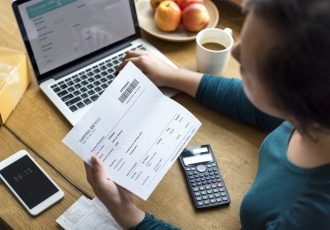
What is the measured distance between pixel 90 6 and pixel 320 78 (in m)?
0.65

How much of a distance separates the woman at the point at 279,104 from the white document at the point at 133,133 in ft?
0.10

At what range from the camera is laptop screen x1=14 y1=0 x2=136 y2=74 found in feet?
3.22

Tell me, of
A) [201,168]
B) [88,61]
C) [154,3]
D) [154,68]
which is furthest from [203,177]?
[154,3]

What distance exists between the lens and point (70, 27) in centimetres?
104

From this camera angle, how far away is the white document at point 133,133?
83 cm

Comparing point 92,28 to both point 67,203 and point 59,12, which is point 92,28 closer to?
point 59,12

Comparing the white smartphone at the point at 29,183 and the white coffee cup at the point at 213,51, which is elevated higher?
the white coffee cup at the point at 213,51

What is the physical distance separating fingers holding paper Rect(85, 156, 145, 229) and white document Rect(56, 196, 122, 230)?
0.03 metres

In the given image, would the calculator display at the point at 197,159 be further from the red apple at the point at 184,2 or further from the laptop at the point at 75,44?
the red apple at the point at 184,2

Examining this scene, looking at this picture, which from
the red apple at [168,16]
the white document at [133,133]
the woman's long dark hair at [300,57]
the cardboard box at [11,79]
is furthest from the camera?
the red apple at [168,16]

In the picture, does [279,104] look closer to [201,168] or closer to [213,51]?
[201,168]

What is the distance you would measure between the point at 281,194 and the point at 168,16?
57 centimetres

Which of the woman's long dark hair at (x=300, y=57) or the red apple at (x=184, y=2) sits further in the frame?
the red apple at (x=184, y=2)

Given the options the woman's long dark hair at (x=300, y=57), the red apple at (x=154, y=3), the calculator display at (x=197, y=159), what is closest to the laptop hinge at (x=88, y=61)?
the red apple at (x=154, y=3)
